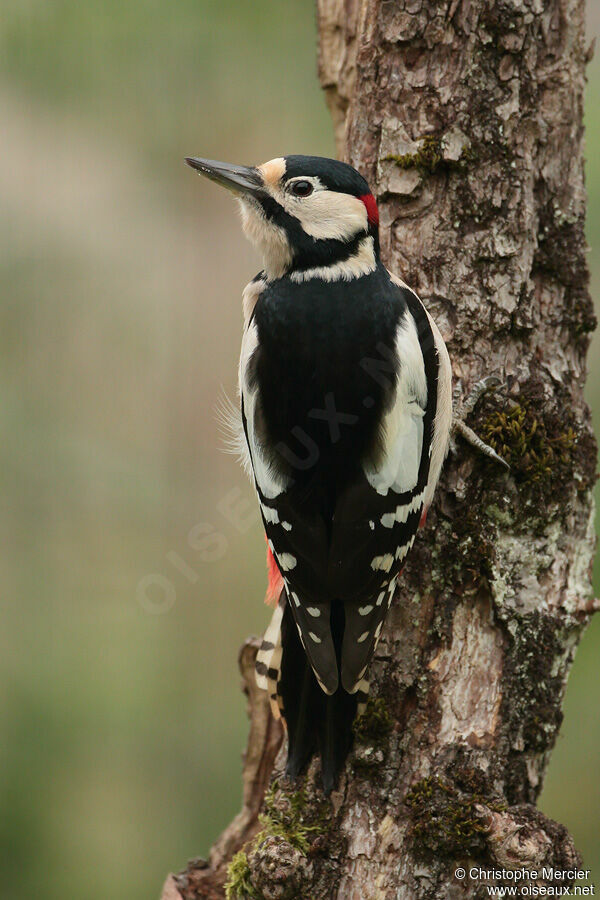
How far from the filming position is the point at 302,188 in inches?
97.1

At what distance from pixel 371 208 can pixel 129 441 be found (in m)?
2.27

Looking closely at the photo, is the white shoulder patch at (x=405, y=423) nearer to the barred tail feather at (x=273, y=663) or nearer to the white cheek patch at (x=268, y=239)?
the white cheek patch at (x=268, y=239)

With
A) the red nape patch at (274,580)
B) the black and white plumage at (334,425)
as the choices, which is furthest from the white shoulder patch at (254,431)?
the red nape patch at (274,580)

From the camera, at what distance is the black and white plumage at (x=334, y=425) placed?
2291mm

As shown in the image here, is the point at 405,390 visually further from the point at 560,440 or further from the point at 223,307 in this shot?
the point at 223,307

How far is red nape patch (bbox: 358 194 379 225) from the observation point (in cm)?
244

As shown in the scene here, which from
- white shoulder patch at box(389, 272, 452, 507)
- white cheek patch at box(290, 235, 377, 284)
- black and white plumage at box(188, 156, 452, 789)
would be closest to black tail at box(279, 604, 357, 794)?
black and white plumage at box(188, 156, 452, 789)

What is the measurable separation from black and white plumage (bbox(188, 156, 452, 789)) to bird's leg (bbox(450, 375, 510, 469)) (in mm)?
58

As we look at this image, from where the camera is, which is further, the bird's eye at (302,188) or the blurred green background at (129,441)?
the blurred green background at (129,441)

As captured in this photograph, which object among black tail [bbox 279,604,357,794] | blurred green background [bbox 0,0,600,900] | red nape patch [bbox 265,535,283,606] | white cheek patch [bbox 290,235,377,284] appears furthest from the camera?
blurred green background [bbox 0,0,600,900]

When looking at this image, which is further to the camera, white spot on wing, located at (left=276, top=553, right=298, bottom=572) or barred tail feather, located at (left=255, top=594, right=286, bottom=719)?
barred tail feather, located at (left=255, top=594, right=286, bottom=719)

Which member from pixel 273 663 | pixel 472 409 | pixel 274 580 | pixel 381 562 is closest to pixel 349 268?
pixel 472 409

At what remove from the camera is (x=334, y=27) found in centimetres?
306

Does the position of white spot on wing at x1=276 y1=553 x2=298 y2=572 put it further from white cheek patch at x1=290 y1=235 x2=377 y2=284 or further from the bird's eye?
the bird's eye
